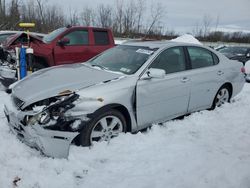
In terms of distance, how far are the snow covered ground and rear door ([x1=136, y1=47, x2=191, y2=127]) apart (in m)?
0.28

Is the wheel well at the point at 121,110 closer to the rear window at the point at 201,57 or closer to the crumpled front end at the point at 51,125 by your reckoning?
the crumpled front end at the point at 51,125

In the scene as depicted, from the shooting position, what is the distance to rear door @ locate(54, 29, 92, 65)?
26.3 ft

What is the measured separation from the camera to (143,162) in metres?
3.68

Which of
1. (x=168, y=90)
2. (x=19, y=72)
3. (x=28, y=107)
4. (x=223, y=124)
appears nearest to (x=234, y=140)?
(x=223, y=124)

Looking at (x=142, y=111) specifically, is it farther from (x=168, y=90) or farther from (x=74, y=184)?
(x=74, y=184)

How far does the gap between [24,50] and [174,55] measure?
367 cm

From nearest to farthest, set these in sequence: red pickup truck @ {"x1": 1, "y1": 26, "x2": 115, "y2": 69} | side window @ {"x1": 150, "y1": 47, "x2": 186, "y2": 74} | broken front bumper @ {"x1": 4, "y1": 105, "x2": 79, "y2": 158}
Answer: broken front bumper @ {"x1": 4, "y1": 105, "x2": 79, "y2": 158} < side window @ {"x1": 150, "y1": 47, "x2": 186, "y2": 74} < red pickup truck @ {"x1": 1, "y1": 26, "x2": 115, "y2": 69}

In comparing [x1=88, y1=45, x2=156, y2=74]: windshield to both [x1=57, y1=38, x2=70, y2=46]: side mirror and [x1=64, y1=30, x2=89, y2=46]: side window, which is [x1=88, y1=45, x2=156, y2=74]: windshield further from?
[x1=64, y1=30, x2=89, y2=46]: side window

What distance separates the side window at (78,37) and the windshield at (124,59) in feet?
10.9

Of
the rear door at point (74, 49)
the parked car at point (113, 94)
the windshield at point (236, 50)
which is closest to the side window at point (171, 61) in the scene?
the parked car at point (113, 94)

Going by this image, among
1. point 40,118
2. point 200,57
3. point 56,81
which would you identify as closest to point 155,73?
point 56,81

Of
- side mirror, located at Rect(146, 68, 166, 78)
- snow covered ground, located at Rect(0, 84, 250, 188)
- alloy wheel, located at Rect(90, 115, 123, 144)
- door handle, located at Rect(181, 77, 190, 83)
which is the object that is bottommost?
snow covered ground, located at Rect(0, 84, 250, 188)

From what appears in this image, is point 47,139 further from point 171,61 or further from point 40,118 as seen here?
point 171,61

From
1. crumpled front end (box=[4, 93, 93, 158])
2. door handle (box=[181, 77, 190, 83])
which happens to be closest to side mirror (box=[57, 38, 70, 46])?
door handle (box=[181, 77, 190, 83])
